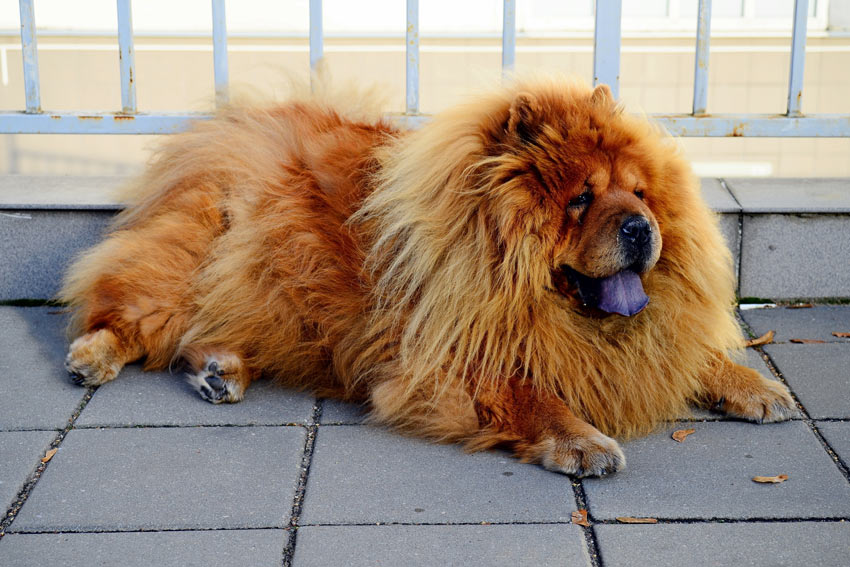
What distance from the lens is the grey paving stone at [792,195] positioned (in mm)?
3861

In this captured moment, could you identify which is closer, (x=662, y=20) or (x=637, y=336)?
(x=637, y=336)

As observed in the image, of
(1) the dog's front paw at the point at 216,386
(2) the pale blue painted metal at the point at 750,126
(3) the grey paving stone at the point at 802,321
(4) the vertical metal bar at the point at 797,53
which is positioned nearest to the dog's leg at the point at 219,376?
(1) the dog's front paw at the point at 216,386

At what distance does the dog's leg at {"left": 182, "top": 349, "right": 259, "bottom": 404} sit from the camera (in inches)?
121

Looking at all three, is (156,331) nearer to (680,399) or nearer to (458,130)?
(458,130)

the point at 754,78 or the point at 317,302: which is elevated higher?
the point at 754,78

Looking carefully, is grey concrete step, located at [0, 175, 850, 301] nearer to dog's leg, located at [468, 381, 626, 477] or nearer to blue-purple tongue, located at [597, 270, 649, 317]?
blue-purple tongue, located at [597, 270, 649, 317]

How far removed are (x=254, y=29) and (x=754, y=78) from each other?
4.74 metres

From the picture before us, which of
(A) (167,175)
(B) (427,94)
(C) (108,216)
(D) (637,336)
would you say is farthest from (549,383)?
(B) (427,94)

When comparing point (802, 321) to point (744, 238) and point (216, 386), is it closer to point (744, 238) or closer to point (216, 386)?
point (744, 238)

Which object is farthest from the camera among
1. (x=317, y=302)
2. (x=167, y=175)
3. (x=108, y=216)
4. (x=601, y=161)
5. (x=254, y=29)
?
(x=254, y=29)

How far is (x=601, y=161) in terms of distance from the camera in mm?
2686

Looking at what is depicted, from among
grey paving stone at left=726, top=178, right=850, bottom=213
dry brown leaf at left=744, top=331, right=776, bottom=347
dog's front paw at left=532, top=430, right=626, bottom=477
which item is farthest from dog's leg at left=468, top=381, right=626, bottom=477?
grey paving stone at left=726, top=178, right=850, bottom=213

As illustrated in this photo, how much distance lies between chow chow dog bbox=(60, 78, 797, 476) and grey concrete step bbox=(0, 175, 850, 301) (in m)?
0.60

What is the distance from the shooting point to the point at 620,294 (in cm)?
272
